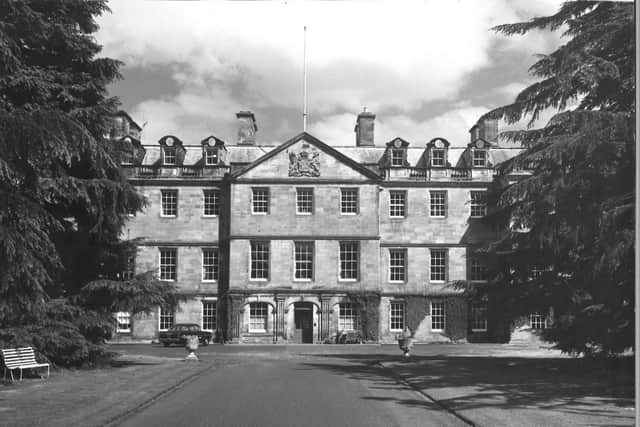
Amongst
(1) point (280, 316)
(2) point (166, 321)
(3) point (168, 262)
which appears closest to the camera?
(2) point (166, 321)

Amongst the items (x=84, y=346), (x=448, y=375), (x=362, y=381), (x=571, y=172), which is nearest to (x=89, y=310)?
(x=84, y=346)

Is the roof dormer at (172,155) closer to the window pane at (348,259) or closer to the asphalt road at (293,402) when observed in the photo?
the window pane at (348,259)

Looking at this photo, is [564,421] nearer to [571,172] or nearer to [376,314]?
[571,172]

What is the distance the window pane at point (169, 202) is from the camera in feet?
115

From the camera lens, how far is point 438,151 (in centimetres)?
3828

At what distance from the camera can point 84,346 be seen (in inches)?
660

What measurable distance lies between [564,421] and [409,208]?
89.1 feet

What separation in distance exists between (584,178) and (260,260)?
23608mm

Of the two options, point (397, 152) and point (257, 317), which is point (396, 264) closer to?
point (397, 152)

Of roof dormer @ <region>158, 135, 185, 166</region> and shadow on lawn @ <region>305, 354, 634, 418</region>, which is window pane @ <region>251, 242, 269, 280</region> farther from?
shadow on lawn @ <region>305, 354, 634, 418</region>

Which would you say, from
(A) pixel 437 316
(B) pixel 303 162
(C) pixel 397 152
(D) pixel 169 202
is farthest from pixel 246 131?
(A) pixel 437 316

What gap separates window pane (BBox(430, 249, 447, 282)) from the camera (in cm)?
3666

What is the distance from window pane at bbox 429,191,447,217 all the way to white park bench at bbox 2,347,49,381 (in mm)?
24564

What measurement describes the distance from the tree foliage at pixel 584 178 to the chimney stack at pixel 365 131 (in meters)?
21.9
